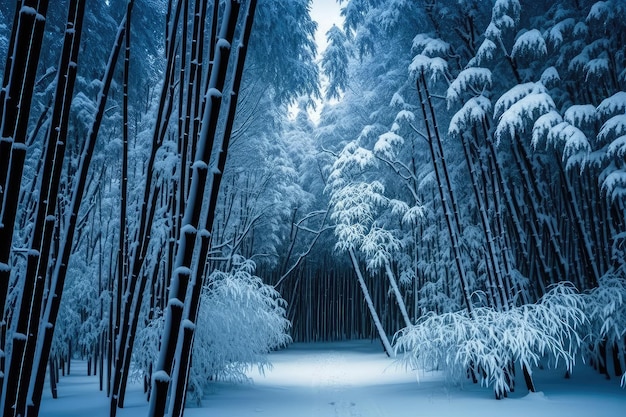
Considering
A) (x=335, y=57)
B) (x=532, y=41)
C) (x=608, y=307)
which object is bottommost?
(x=608, y=307)

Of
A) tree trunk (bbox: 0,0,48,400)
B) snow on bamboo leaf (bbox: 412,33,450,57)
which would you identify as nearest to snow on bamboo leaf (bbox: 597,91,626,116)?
snow on bamboo leaf (bbox: 412,33,450,57)

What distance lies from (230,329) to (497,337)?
2.02 metres

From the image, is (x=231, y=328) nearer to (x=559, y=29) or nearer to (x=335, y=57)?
(x=559, y=29)

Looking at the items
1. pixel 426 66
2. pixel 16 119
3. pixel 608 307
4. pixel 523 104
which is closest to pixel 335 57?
pixel 426 66

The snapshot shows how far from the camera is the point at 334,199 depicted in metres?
6.78

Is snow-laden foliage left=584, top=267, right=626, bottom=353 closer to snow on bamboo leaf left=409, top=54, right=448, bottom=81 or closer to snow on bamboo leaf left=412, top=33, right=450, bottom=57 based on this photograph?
snow on bamboo leaf left=409, top=54, right=448, bottom=81

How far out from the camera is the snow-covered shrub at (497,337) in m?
3.12

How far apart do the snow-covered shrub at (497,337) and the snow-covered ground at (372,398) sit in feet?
0.74

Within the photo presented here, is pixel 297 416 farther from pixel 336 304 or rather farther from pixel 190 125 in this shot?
pixel 336 304

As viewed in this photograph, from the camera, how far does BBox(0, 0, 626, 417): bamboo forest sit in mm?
1174

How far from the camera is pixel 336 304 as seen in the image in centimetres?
1053

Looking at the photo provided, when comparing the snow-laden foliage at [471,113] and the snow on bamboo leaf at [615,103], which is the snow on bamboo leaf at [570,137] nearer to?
the snow on bamboo leaf at [615,103]

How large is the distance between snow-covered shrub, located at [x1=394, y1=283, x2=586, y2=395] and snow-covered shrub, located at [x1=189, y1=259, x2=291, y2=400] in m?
1.28

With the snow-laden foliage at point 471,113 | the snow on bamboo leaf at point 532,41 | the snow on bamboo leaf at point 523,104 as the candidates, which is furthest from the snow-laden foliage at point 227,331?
the snow on bamboo leaf at point 532,41
